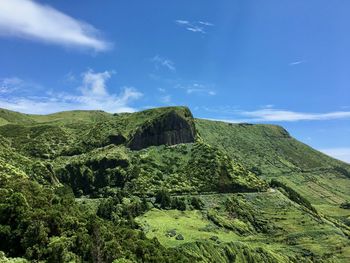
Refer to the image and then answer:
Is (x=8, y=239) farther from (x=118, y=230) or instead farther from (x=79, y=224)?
(x=118, y=230)

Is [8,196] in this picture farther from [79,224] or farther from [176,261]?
[176,261]

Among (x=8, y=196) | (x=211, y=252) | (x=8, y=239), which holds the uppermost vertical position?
(x=8, y=196)

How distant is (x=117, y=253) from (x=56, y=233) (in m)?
15.9

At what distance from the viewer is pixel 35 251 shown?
96438 mm

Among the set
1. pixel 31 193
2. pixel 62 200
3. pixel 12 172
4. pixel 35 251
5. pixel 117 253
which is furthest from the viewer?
pixel 12 172

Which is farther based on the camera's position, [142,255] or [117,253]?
[142,255]

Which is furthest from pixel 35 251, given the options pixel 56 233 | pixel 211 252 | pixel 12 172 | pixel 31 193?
pixel 211 252

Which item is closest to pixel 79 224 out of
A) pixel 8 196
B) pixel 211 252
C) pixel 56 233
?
pixel 56 233

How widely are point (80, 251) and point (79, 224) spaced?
1149cm

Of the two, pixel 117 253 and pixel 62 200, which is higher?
pixel 62 200

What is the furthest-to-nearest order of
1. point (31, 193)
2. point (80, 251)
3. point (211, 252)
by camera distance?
point (211, 252) < point (31, 193) < point (80, 251)

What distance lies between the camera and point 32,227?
98688mm

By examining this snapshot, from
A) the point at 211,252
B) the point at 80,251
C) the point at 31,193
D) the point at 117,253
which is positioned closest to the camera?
the point at 80,251

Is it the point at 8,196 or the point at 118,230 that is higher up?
the point at 8,196
